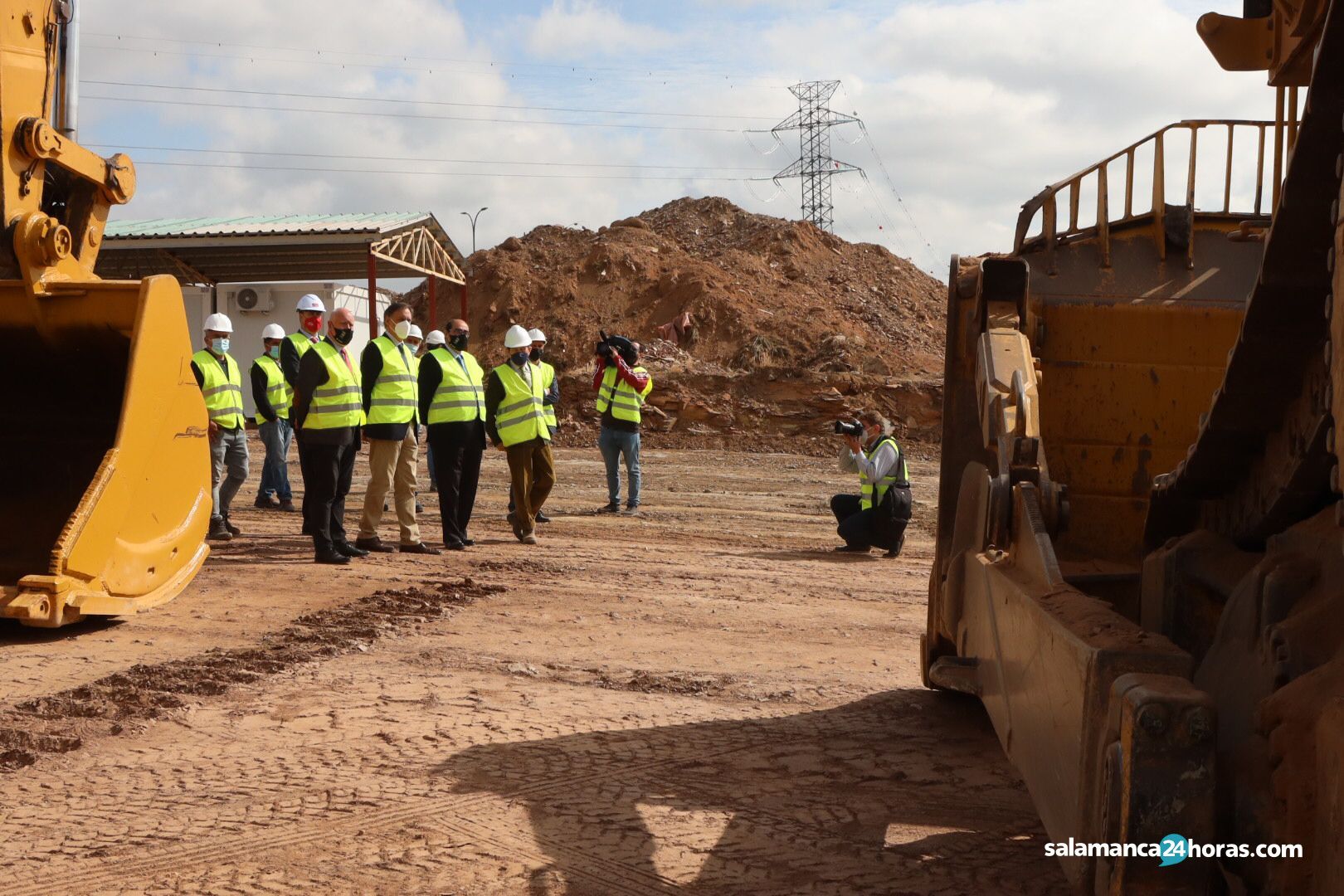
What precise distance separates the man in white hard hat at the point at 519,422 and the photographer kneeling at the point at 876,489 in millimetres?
2581

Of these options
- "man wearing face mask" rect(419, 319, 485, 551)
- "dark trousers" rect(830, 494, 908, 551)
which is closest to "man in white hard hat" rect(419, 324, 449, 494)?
"man wearing face mask" rect(419, 319, 485, 551)

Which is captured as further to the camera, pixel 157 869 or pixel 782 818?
pixel 782 818

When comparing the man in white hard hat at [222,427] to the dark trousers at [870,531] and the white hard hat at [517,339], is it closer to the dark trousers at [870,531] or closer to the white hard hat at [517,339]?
the white hard hat at [517,339]

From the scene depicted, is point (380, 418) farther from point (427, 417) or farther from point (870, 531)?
point (870, 531)

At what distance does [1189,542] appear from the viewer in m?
3.27

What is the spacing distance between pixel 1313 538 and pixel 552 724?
3315 mm

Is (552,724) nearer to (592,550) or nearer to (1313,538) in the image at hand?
(1313,538)

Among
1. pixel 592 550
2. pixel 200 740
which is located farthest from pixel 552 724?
pixel 592 550

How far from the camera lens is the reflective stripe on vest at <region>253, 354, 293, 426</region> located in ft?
38.9

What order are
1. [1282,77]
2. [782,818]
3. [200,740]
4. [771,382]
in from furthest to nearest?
[771,382]
[200,740]
[782,818]
[1282,77]

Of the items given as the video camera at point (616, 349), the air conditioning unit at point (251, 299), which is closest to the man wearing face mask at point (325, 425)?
the video camera at point (616, 349)

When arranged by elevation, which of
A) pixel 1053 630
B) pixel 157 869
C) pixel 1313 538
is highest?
pixel 1313 538

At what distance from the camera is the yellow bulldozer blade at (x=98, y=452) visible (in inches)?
248

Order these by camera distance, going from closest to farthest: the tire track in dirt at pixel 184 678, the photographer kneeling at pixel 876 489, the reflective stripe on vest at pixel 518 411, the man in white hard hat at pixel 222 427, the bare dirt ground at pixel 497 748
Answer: the bare dirt ground at pixel 497 748 → the tire track in dirt at pixel 184 678 → the photographer kneeling at pixel 876 489 → the man in white hard hat at pixel 222 427 → the reflective stripe on vest at pixel 518 411
